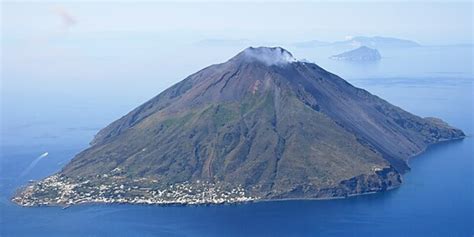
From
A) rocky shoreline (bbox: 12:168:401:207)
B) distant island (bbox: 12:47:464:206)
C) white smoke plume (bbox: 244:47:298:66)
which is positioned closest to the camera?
rocky shoreline (bbox: 12:168:401:207)

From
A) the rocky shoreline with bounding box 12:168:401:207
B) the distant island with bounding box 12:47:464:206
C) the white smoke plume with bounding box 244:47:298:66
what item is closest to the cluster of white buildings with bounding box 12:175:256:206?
the rocky shoreline with bounding box 12:168:401:207

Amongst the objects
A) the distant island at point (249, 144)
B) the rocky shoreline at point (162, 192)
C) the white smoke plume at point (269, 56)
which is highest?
the white smoke plume at point (269, 56)

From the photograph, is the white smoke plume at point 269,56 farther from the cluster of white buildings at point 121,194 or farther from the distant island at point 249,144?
the cluster of white buildings at point 121,194

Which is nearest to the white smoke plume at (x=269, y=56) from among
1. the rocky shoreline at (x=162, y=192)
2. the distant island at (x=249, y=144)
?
the distant island at (x=249, y=144)

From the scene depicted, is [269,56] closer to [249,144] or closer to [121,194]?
[249,144]

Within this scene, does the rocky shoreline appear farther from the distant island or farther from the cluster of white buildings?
the distant island

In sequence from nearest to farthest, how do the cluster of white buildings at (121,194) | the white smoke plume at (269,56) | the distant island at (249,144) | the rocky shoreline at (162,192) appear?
the cluster of white buildings at (121,194) → the rocky shoreline at (162,192) → the distant island at (249,144) → the white smoke plume at (269,56)

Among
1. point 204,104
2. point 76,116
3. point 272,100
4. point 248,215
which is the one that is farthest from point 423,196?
point 76,116

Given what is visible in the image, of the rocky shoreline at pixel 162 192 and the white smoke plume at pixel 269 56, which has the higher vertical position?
the white smoke plume at pixel 269 56

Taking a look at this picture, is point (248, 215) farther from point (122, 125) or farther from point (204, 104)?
point (122, 125)
